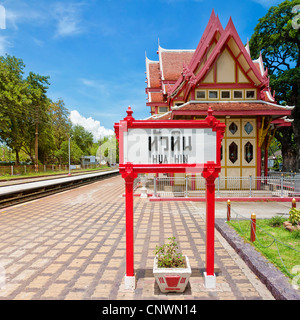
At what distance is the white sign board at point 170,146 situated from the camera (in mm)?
4234

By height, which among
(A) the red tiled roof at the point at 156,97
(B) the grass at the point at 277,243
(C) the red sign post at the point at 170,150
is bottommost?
(B) the grass at the point at 277,243

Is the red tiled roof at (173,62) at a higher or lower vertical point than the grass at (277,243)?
higher

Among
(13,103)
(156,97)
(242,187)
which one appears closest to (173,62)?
(156,97)

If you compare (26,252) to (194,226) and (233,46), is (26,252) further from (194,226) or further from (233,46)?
(233,46)

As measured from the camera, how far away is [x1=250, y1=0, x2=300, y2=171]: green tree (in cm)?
2430

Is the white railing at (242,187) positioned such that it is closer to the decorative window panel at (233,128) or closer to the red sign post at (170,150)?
the decorative window panel at (233,128)

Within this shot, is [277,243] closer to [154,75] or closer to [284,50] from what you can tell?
[154,75]

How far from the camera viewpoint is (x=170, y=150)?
4289 millimetres

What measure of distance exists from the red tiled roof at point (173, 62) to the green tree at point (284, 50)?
10.4 m

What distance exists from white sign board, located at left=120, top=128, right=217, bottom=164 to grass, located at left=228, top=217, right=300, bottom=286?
8.40 ft

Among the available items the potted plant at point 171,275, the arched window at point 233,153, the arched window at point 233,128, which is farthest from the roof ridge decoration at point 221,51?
the potted plant at point 171,275

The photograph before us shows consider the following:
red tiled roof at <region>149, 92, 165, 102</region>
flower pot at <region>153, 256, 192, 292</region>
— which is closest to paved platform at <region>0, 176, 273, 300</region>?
flower pot at <region>153, 256, 192, 292</region>

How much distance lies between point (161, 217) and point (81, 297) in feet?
18.9
